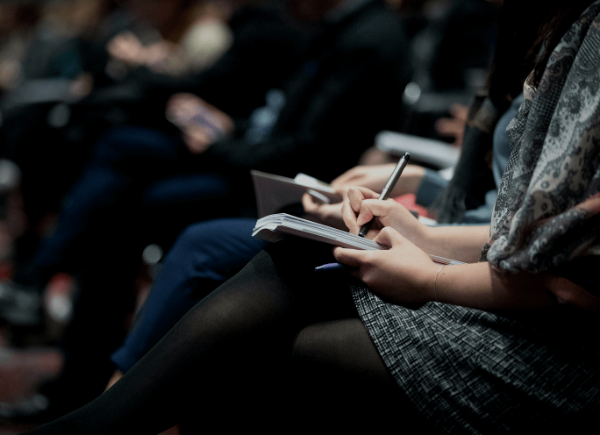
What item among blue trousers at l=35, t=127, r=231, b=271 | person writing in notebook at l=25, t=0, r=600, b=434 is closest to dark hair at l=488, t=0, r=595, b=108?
person writing in notebook at l=25, t=0, r=600, b=434

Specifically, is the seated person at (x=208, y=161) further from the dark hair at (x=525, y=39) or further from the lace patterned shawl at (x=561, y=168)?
the lace patterned shawl at (x=561, y=168)

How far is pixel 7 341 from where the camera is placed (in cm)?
176

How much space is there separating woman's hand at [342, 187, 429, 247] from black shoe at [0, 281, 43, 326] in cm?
146

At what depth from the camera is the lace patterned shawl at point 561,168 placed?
1.74 feet

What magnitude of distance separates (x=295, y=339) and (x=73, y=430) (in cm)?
28

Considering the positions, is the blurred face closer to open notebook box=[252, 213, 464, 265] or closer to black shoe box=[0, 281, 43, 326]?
open notebook box=[252, 213, 464, 265]

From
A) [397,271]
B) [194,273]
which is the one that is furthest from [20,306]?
[397,271]

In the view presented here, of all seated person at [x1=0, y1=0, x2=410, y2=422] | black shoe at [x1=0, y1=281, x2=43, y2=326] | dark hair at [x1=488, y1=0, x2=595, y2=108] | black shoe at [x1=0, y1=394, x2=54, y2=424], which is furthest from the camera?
black shoe at [x1=0, y1=281, x2=43, y2=326]

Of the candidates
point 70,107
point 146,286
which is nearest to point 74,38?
point 70,107

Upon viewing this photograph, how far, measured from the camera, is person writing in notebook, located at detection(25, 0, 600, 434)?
0.54 metres

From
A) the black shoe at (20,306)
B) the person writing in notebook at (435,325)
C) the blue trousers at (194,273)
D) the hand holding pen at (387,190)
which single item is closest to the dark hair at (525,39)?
the person writing in notebook at (435,325)

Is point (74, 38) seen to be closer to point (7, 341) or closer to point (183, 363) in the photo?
point (7, 341)

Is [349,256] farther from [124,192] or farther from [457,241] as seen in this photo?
[124,192]

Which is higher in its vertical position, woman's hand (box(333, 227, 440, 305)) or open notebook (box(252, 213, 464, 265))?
open notebook (box(252, 213, 464, 265))
